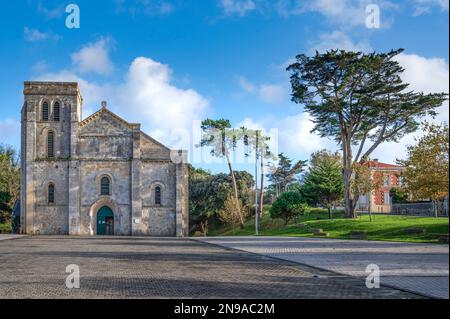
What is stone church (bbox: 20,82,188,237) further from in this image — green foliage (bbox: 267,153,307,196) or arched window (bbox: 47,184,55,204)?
green foliage (bbox: 267,153,307,196)

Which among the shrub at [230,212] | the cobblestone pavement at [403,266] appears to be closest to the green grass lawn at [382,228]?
the shrub at [230,212]

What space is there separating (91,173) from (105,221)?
16.9ft

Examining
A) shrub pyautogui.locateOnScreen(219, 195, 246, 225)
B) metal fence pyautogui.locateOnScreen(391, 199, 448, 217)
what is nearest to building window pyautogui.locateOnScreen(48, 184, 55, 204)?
shrub pyautogui.locateOnScreen(219, 195, 246, 225)

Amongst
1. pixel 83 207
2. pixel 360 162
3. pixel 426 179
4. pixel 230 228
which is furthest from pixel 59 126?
pixel 426 179

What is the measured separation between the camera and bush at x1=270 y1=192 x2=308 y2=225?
169 feet

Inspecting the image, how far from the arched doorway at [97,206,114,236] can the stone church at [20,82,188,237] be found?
0.10 m

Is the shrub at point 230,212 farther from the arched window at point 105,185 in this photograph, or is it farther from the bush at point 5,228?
the bush at point 5,228

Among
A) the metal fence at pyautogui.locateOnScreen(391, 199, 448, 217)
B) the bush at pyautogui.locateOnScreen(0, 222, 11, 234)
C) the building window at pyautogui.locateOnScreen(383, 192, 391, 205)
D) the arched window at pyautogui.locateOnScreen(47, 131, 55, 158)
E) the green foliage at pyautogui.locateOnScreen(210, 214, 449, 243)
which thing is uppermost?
the arched window at pyautogui.locateOnScreen(47, 131, 55, 158)

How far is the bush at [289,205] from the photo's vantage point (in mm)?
51625

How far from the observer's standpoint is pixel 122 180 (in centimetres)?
5281

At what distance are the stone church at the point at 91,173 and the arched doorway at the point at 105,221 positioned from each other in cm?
10

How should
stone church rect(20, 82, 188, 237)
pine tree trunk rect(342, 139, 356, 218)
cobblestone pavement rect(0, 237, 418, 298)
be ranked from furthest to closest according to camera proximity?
Result: stone church rect(20, 82, 188, 237), pine tree trunk rect(342, 139, 356, 218), cobblestone pavement rect(0, 237, 418, 298)
